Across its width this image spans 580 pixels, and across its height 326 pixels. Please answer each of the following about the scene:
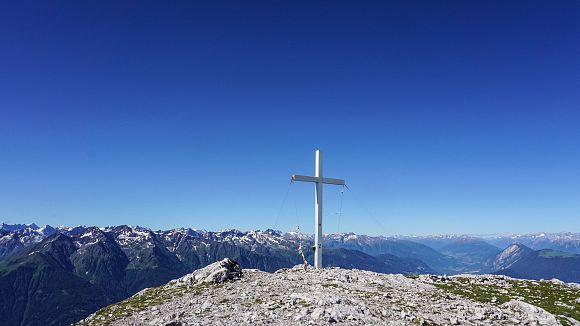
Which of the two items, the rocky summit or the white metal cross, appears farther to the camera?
the white metal cross

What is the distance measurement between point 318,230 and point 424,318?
1747 cm

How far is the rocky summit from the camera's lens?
20.2 metres

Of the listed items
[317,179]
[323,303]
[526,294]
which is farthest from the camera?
[317,179]

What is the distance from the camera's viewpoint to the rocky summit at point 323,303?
2017cm

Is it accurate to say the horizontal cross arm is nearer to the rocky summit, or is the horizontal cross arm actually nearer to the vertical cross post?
the vertical cross post

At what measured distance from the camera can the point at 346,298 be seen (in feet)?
76.6

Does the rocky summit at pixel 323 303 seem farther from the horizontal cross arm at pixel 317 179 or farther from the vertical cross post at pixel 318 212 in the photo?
the horizontal cross arm at pixel 317 179

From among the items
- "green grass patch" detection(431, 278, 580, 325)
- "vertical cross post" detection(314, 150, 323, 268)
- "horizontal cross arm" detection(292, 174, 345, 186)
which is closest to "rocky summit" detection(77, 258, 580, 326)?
"green grass patch" detection(431, 278, 580, 325)

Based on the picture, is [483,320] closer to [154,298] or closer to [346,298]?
[346,298]

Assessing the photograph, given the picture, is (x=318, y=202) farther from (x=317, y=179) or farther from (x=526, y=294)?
(x=526, y=294)

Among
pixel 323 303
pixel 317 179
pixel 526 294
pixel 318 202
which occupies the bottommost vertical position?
pixel 526 294

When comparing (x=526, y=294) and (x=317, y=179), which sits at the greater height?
(x=317, y=179)

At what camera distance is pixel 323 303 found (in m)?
21.8

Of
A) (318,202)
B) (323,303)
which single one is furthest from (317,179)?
(323,303)
